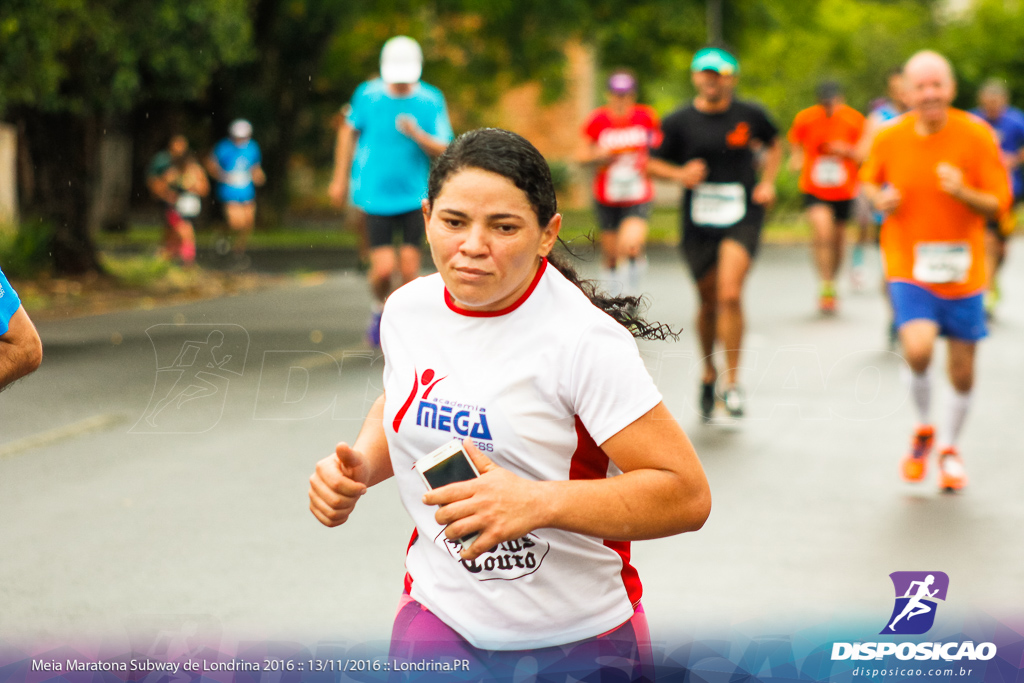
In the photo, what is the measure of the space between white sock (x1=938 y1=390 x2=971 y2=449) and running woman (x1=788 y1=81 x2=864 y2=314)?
20.5ft

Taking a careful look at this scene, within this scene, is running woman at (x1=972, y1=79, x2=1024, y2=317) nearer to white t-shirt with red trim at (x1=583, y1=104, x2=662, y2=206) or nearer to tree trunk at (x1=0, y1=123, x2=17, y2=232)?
white t-shirt with red trim at (x1=583, y1=104, x2=662, y2=206)

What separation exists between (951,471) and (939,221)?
1.10 m

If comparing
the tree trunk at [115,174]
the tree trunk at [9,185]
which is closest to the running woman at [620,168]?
the tree trunk at [9,185]

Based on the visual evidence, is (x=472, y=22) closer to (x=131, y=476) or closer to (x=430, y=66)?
(x=430, y=66)

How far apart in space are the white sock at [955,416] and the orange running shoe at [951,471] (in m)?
0.05

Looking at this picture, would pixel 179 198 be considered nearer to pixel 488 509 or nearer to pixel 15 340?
pixel 15 340

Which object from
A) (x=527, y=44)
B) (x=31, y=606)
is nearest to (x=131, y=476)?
(x=31, y=606)

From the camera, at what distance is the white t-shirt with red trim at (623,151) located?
10.5 metres

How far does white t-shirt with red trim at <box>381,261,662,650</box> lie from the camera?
187cm

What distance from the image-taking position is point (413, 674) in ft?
6.60

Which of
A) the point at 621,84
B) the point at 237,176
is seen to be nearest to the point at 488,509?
the point at 621,84

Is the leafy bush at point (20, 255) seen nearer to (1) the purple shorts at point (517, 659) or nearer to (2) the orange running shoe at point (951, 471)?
(1) the purple shorts at point (517, 659)

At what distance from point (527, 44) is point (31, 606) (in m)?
18.0

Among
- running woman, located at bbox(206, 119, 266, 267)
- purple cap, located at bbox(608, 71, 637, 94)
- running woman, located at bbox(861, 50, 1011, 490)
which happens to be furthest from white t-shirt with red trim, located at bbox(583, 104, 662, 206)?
running woman, located at bbox(206, 119, 266, 267)
